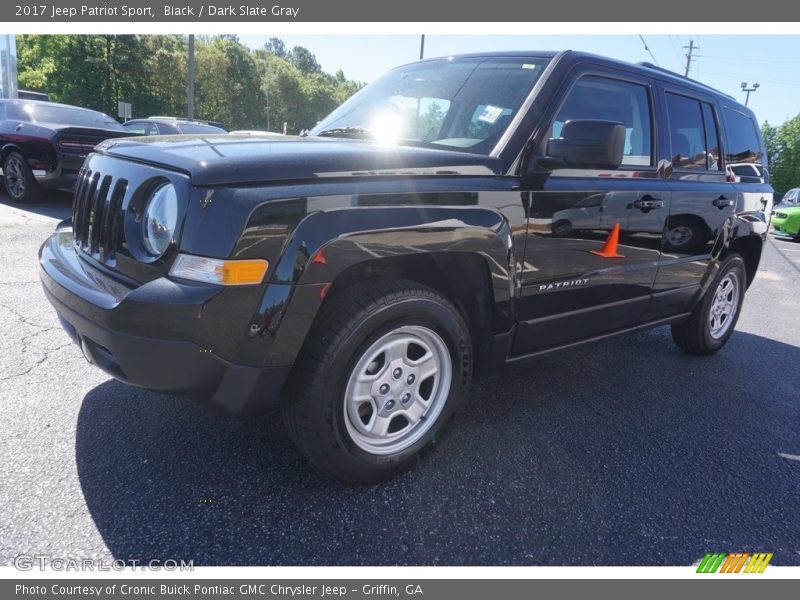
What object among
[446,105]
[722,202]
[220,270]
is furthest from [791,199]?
[220,270]

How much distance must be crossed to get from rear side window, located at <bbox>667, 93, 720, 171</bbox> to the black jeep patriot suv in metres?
0.03

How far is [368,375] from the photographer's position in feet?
7.49

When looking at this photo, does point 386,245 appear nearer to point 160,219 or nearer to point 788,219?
point 160,219

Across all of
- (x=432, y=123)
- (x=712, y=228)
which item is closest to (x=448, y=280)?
(x=432, y=123)

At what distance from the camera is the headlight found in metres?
1.93

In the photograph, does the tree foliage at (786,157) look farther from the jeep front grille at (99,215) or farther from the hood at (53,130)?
the jeep front grille at (99,215)

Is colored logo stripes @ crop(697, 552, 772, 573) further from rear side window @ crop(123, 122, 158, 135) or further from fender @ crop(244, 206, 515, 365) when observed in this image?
rear side window @ crop(123, 122, 158, 135)

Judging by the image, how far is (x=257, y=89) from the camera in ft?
180

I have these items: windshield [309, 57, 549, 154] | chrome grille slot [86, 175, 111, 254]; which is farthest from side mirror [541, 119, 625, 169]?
chrome grille slot [86, 175, 111, 254]

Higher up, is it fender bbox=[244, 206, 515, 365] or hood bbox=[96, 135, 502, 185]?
hood bbox=[96, 135, 502, 185]

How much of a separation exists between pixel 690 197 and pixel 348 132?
2.18 m

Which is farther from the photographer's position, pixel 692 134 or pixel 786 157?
pixel 786 157

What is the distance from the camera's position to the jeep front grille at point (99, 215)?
2164 mm

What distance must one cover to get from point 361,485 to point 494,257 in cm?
111
